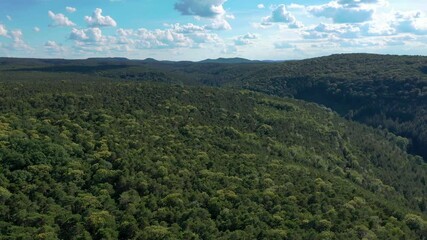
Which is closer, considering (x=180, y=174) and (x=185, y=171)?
(x=180, y=174)

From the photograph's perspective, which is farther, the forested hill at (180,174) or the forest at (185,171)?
the forest at (185,171)

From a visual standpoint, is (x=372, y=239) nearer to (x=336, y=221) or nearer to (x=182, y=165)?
(x=336, y=221)

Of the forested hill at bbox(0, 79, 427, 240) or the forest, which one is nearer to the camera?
the forested hill at bbox(0, 79, 427, 240)

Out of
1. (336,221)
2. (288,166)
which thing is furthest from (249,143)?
(336,221)
